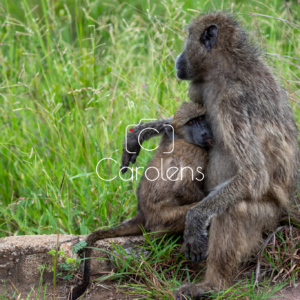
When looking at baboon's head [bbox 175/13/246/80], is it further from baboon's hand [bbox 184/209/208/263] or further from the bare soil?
the bare soil

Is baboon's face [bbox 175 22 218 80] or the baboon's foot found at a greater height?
baboon's face [bbox 175 22 218 80]

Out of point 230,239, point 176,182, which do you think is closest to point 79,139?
point 176,182

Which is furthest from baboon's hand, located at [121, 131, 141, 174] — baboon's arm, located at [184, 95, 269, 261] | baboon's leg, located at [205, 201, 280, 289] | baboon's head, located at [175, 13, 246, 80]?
baboon's leg, located at [205, 201, 280, 289]

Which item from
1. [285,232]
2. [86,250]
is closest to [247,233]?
[285,232]

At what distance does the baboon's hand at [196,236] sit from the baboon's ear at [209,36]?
116 centimetres

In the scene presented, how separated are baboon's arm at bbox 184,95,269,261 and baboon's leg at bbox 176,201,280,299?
0.05 meters

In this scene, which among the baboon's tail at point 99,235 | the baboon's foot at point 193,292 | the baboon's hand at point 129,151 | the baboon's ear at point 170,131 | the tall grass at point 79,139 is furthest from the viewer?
the tall grass at point 79,139

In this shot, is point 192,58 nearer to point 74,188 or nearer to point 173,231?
point 173,231

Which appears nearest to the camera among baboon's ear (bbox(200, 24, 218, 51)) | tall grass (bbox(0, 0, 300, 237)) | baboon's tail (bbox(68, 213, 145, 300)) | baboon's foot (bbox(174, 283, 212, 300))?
baboon's foot (bbox(174, 283, 212, 300))

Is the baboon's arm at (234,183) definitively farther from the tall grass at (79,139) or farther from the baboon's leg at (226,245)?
the tall grass at (79,139)

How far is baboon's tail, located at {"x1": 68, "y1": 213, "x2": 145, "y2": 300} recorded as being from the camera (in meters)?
2.77

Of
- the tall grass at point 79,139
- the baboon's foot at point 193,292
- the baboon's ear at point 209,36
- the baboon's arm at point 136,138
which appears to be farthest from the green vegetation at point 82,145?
the baboon's ear at point 209,36

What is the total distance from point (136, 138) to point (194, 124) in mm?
621

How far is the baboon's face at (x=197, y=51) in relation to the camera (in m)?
2.98
